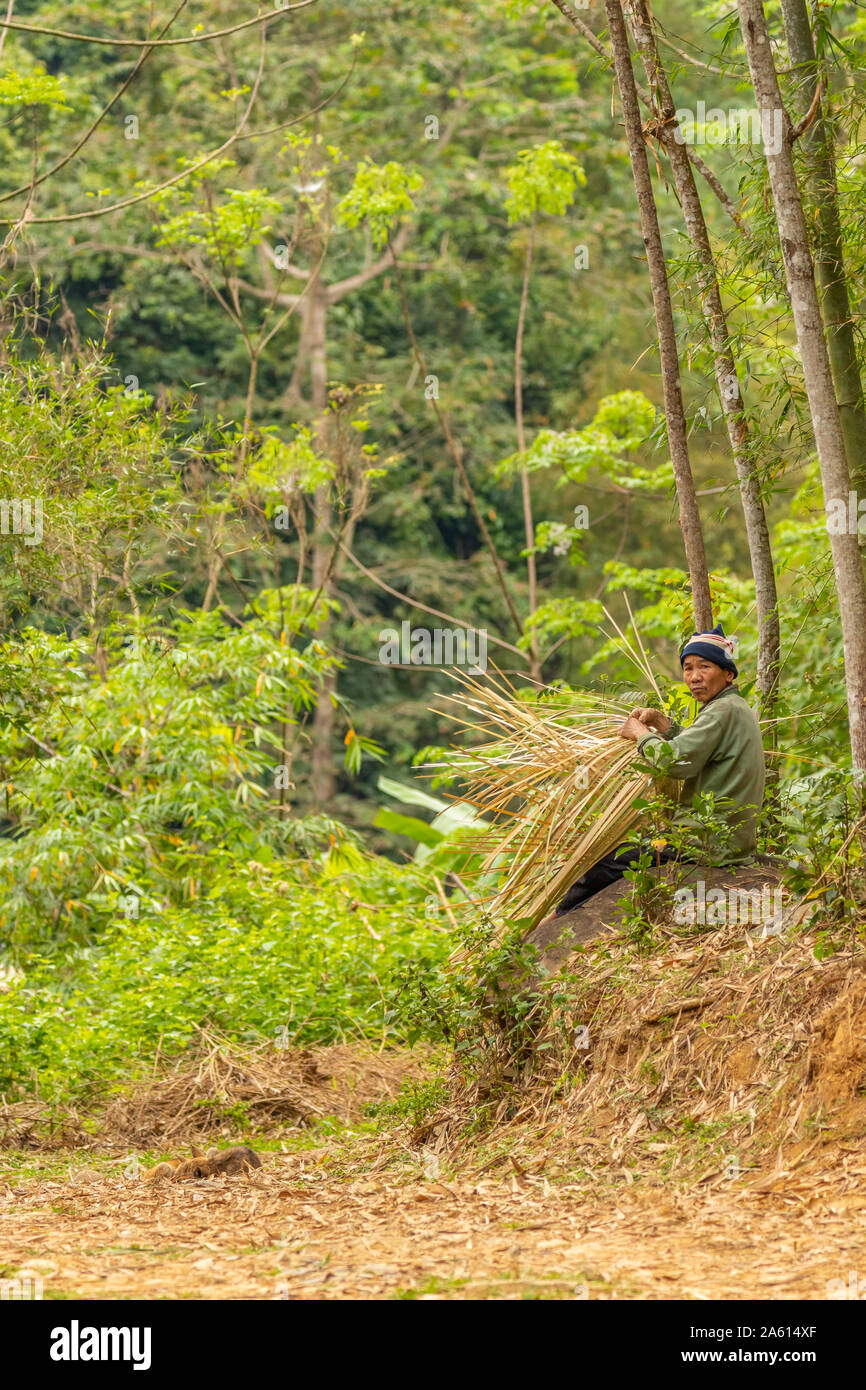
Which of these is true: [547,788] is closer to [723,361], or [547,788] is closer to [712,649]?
[712,649]

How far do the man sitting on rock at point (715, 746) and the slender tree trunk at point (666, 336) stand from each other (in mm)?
563

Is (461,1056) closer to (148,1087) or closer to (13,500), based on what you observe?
(148,1087)

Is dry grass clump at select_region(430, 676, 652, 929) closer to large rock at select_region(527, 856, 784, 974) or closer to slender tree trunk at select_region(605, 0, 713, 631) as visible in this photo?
large rock at select_region(527, 856, 784, 974)

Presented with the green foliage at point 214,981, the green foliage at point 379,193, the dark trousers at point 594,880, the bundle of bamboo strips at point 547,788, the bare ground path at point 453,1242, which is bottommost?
the bare ground path at point 453,1242

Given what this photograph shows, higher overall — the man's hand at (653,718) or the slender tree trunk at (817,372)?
the slender tree trunk at (817,372)

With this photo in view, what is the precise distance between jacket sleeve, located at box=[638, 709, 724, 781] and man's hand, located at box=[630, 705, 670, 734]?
0.57 feet

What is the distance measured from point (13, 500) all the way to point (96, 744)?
2.94m

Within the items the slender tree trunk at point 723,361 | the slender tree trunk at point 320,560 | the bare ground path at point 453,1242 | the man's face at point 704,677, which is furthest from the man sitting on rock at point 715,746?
the slender tree trunk at point 320,560

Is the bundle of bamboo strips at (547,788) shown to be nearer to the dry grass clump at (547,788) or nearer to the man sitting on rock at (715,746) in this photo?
the dry grass clump at (547,788)

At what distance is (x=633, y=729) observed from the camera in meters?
4.74

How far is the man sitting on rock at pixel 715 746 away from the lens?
461 centimetres

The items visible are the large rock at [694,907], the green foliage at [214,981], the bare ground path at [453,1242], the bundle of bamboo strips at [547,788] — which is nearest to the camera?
the bare ground path at [453,1242]

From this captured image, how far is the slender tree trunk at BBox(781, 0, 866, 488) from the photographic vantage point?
4.95 meters

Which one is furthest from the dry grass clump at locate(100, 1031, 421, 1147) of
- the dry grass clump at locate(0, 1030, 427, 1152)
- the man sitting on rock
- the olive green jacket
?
the olive green jacket
